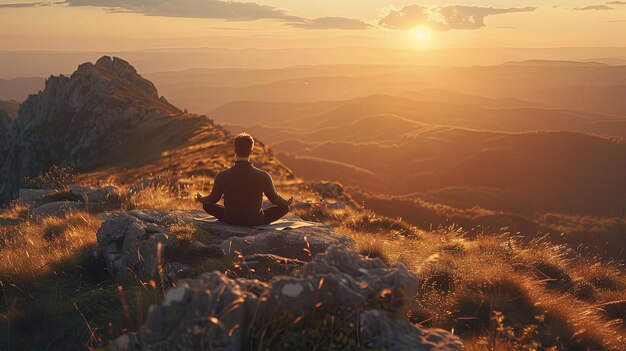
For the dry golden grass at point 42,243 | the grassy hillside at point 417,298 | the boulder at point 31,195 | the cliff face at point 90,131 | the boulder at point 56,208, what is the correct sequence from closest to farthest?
the grassy hillside at point 417,298
the dry golden grass at point 42,243
the boulder at point 56,208
the boulder at point 31,195
the cliff face at point 90,131

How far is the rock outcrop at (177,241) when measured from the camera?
709 centimetres

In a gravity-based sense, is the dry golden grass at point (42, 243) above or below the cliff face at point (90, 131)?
above

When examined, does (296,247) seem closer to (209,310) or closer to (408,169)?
(209,310)

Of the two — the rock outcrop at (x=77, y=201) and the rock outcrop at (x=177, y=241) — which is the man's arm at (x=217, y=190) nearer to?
the rock outcrop at (x=177, y=241)

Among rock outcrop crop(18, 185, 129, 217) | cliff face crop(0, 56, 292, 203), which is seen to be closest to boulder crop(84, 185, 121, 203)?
rock outcrop crop(18, 185, 129, 217)

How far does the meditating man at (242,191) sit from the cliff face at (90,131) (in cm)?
3042

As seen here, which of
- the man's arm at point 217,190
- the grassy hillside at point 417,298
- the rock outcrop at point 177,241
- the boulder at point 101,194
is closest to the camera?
the grassy hillside at point 417,298

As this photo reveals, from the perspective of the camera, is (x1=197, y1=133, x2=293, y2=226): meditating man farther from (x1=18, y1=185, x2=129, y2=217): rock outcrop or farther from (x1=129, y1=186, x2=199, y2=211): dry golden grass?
(x1=18, y1=185, x2=129, y2=217): rock outcrop

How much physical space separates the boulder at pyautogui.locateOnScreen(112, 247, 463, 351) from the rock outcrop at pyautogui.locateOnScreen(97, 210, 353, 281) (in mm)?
3007

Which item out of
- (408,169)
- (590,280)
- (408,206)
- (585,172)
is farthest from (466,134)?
(590,280)

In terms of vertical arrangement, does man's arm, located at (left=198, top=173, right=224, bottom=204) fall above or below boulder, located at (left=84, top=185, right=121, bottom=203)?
above

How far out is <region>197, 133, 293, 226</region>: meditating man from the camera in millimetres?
8461

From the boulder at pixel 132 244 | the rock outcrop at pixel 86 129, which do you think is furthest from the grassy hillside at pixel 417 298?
the rock outcrop at pixel 86 129

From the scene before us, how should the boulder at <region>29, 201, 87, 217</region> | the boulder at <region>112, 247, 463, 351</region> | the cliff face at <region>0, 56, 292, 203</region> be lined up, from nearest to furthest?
the boulder at <region>112, 247, 463, 351</region> → the boulder at <region>29, 201, 87, 217</region> → the cliff face at <region>0, 56, 292, 203</region>
